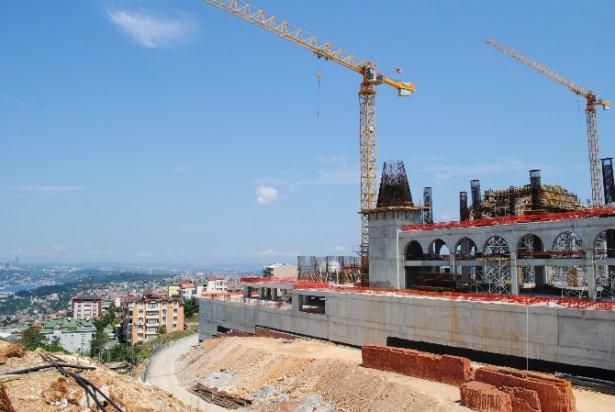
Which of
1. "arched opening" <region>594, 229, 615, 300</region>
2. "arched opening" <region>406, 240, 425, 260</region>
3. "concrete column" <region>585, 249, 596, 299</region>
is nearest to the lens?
"concrete column" <region>585, 249, 596, 299</region>

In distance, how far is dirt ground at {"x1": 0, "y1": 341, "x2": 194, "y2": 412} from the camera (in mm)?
13570

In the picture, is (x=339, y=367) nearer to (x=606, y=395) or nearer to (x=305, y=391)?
(x=305, y=391)

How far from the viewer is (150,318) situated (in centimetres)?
11669

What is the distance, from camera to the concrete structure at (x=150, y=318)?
380ft

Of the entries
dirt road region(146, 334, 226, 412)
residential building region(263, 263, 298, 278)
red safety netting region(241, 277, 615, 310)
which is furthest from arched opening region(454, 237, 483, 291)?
residential building region(263, 263, 298, 278)

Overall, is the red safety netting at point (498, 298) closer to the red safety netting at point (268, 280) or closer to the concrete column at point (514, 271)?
the concrete column at point (514, 271)

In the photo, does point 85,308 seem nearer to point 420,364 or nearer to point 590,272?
point 420,364

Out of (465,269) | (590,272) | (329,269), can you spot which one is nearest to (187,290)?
Result: (329,269)

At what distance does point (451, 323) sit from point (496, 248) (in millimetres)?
14205

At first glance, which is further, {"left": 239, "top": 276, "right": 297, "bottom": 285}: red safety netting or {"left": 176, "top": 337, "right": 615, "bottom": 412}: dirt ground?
{"left": 239, "top": 276, "right": 297, "bottom": 285}: red safety netting

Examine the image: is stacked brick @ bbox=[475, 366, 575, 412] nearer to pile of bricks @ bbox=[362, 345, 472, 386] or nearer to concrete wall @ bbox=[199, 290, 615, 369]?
pile of bricks @ bbox=[362, 345, 472, 386]

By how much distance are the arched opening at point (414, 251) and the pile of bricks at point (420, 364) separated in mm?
20280

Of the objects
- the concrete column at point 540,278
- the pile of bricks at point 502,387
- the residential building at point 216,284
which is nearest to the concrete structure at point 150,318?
the residential building at point 216,284

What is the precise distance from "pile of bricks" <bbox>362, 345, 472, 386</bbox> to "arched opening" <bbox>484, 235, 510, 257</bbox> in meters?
16.6
